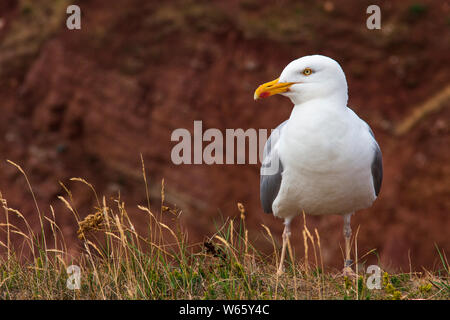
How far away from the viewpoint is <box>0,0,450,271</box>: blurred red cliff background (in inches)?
698

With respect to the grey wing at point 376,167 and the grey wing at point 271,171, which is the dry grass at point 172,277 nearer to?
the grey wing at point 271,171

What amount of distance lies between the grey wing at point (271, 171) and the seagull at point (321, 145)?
7 centimetres

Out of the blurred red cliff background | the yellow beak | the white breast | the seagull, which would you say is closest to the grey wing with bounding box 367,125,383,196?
the seagull

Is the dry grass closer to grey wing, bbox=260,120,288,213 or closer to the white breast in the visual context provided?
the white breast

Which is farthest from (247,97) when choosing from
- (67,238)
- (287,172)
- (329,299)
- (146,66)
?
(329,299)

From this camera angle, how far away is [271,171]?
586 centimetres

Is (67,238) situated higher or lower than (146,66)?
lower

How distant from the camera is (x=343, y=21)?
1917 cm

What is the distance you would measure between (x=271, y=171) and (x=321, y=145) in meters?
0.90

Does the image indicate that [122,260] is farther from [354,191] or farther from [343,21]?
[343,21]

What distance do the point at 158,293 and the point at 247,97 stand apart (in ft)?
50.0

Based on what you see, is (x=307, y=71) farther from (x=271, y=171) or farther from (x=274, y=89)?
(x=271, y=171)

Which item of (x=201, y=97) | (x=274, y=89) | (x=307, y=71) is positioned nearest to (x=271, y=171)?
(x=274, y=89)

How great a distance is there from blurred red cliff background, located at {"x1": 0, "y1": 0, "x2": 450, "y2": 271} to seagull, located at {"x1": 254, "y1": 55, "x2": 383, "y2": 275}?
1160 centimetres
